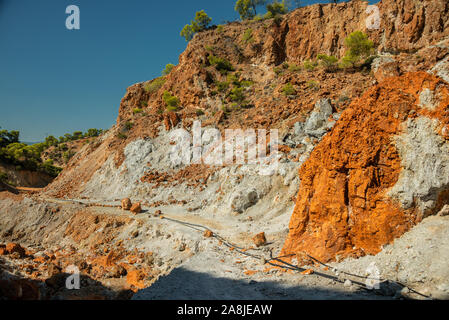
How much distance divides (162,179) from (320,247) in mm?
16977

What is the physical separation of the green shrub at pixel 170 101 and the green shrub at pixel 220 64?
7.58m

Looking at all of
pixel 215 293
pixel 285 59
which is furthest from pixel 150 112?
pixel 215 293

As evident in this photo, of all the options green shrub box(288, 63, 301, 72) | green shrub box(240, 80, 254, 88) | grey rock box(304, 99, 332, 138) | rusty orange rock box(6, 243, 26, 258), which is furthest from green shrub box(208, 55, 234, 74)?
rusty orange rock box(6, 243, 26, 258)

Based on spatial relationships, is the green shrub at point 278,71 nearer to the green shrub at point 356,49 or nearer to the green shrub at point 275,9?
the green shrub at point 356,49

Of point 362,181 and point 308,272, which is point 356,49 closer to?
point 362,181

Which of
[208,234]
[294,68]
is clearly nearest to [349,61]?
[294,68]

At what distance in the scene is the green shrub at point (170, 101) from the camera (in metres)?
31.3

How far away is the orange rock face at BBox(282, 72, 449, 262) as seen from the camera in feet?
19.9

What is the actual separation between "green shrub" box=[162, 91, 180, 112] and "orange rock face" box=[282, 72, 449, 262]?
86.5 feet

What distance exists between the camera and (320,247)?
6758 millimetres

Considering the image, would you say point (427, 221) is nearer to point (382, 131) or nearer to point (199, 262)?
point (382, 131)

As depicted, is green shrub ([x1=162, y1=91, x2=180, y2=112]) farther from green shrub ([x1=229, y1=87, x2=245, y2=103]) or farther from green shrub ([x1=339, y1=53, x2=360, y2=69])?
green shrub ([x1=339, y1=53, x2=360, y2=69])

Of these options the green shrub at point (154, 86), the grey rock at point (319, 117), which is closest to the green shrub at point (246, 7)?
the green shrub at point (154, 86)

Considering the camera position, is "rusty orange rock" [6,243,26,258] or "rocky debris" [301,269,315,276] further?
"rusty orange rock" [6,243,26,258]
